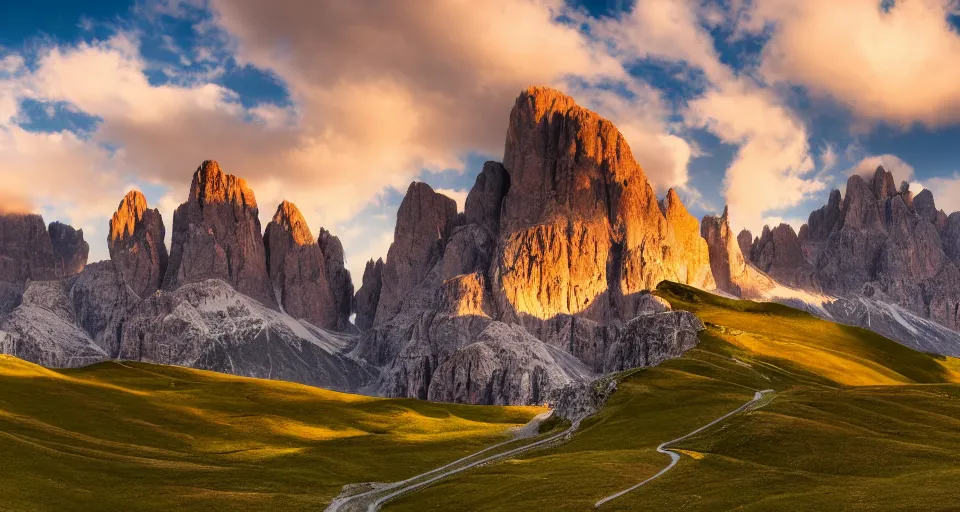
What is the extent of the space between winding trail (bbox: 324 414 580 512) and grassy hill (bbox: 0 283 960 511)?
236cm

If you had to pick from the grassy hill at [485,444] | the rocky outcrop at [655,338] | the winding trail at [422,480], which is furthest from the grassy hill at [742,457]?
the rocky outcrop at [655,338]

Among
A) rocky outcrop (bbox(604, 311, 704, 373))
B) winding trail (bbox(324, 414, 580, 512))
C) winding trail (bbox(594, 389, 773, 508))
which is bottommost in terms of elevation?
winding trail (bbox(324, 414, 580, 512))

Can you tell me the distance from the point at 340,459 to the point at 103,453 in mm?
27030

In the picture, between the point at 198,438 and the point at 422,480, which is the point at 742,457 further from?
the point at 198,438

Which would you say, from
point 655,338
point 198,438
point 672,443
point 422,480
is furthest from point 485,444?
point 655,338

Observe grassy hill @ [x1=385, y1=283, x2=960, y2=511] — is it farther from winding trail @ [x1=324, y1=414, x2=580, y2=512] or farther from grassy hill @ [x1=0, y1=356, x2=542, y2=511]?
grassy hill @ [x1=0, y1=356, x2=542, y2=511]

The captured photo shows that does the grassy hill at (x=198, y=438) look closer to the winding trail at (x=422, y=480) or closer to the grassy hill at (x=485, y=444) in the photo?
the grassy hill at (x=485, y=444)

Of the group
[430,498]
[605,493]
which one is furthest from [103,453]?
[605,493]

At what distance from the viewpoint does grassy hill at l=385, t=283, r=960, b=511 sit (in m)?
60.5

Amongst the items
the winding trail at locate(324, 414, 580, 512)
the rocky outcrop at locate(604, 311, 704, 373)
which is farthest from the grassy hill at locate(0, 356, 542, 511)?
the rocky outcrop at locate(604, 311, 704, 373)

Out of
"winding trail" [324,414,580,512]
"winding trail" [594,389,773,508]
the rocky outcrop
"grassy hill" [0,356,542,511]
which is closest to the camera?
"winding trail" [594,389,773,508]

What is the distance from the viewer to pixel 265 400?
155m

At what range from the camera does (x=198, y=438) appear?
386 ft

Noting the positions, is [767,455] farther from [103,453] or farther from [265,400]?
[265,400]
